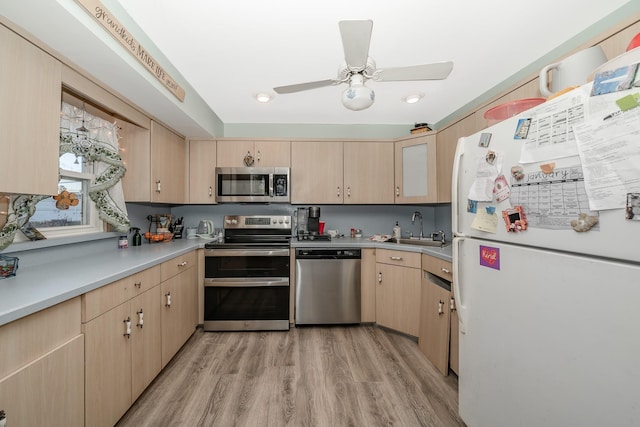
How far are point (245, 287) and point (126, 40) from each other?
205cm

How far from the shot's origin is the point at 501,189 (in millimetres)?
1064

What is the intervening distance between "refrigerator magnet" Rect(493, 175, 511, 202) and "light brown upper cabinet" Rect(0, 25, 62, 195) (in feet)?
6.84

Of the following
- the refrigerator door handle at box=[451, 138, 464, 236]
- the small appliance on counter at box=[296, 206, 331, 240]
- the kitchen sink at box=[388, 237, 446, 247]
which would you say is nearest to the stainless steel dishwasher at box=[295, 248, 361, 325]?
the small appliance on counter at box=[296, 206, 331, 240]

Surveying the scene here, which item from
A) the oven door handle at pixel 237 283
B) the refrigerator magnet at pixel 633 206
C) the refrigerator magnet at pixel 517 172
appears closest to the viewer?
the refrigerator magnet at pixel 633 206

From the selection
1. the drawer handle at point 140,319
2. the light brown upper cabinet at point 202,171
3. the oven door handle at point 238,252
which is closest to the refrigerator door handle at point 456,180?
the oven door handle at point 238,252

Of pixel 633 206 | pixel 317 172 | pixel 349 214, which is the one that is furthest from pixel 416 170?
pixel 633 206

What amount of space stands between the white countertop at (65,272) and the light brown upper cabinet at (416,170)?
0.69 meters

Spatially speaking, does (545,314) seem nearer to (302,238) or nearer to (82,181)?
(302,238)

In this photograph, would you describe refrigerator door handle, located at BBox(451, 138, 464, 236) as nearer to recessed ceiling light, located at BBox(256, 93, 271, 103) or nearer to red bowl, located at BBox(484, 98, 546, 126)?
red bowl, located at BBox(484, 98, 546, 126)

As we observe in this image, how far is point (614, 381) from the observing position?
71 cm

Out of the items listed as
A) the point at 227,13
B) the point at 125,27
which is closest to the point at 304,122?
the point at 227,13

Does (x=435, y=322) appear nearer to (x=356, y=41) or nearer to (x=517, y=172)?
(x=517, y=172)

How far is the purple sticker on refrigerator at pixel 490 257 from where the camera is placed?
1107 millimetres

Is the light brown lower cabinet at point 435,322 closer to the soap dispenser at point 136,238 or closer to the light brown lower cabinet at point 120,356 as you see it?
the light brown lower cabinet at point 120,356
